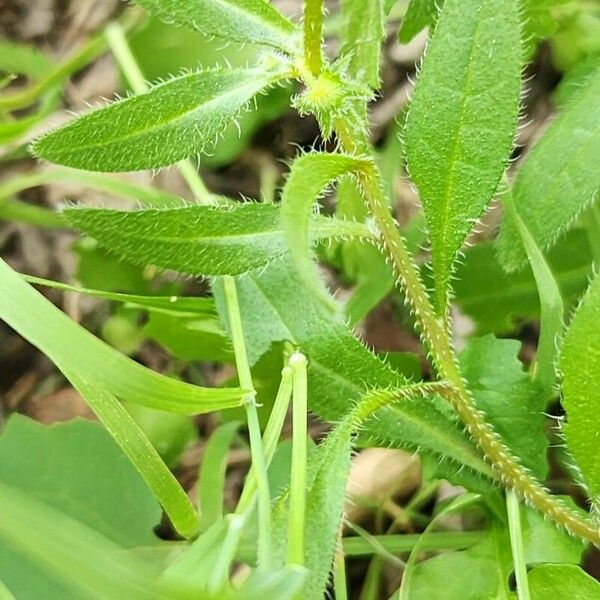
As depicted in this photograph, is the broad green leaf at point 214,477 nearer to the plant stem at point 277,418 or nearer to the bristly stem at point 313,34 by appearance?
the plant stem at point 277,418

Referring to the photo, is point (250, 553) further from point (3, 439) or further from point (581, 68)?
point (581, 68)

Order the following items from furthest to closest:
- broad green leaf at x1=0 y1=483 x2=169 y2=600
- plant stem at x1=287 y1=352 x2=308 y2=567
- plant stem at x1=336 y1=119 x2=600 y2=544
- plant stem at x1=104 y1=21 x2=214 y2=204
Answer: plant stem at x1=104 y1=21 x2=214 y2=204 → plant stem at x1=336 y1=119 x2=600 y2=544 → plant stem at x1=287 y1=352 x2=308 y2=567 → broad green leaf at x1=0 y1=483 x2=169 y2=600

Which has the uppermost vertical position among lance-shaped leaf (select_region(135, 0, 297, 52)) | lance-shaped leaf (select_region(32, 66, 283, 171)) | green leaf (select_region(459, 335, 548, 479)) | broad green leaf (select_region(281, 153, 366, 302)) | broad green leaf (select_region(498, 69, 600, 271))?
lance-shaped leaf (select_region(135, 0, 297, 52))

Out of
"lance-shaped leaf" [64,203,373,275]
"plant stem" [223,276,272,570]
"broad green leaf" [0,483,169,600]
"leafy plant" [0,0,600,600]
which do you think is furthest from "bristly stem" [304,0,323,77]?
"broad green leaf" [0,483,169,600]

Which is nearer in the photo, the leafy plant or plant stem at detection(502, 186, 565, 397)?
the leafy plant

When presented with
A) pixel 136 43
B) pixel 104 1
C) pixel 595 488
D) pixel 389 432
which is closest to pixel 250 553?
pixel 389 432

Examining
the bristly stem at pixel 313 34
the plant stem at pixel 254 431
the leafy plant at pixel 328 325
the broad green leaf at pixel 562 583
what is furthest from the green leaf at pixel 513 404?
the bristly stem at pixel 313 34

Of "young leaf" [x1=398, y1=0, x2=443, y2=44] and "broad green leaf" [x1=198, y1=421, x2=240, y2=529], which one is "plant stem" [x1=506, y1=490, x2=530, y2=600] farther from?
"young leaf" [x1=398, y1=0, x2=443, y2=44]
